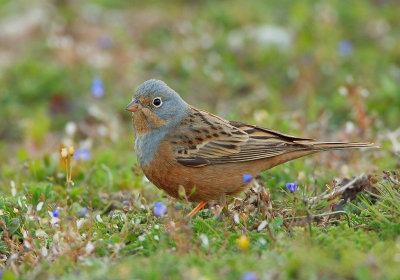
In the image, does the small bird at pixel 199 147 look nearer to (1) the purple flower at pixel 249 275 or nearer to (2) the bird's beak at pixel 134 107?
(2) the bird's beak at pixel 134 107

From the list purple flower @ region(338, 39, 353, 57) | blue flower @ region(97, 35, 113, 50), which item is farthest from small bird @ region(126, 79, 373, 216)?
blue flower @ region(97, 35, 113, 50)

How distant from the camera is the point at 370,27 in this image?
516 inches

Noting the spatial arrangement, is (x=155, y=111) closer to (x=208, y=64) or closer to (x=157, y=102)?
(x=157, y=102)

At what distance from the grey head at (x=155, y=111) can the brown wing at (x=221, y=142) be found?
11 centimetres

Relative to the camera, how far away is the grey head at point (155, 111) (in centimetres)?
698

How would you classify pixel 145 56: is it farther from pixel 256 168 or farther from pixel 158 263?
pixel 158 263

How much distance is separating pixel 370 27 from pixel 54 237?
30.8ft

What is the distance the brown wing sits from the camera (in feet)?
21.8

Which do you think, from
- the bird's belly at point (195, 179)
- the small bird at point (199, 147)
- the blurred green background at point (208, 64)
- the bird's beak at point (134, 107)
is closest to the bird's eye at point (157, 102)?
the small bird at point (199, 147)

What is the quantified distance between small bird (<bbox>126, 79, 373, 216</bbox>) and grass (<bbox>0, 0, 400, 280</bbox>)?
270 millimetres

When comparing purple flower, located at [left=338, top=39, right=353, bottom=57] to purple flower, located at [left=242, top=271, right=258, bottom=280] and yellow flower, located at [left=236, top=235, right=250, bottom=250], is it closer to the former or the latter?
yellow flower, located at [left=236, top=235, right=250, bottom=250]

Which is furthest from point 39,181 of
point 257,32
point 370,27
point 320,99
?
point 370,27

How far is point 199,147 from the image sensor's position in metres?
6.75

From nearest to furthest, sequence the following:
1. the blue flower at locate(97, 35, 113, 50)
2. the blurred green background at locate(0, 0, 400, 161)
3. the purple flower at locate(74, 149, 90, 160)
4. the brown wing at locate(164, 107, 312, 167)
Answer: the brown wing at locate(164, 107, 312, 167)
the purple flower at locate(74, 149, 90, 160)
the blurred green background at locate(0, 0, 400, 161)
the blue flower at locate(97, 35, 113, 50)
